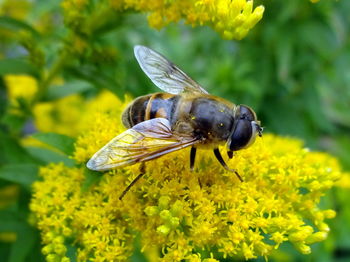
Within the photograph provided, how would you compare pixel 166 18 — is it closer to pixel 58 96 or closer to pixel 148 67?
pixel 148 67

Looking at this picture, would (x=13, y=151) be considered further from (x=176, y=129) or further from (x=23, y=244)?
(x=176, y=129)

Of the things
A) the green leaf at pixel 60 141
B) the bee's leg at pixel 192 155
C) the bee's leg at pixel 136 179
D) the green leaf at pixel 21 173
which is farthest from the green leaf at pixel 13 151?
the bee's leg at pixel 192 155

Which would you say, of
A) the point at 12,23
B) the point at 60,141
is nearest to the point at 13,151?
the point at 60,141

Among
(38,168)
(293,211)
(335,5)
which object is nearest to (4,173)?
(38,168)

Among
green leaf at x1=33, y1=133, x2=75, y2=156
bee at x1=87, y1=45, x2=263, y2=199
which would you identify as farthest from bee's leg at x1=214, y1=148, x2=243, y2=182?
green leaf at x1=33, y1=133, x2=75, y2=156

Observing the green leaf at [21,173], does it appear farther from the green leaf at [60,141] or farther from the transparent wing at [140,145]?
the transparent wing at [140,145]

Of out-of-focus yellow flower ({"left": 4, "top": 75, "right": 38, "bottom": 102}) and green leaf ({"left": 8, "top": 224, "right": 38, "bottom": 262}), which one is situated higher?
out-of-focus yellow flower ({"left": 4, "top": 75, "right": 38, "bottom": 102})

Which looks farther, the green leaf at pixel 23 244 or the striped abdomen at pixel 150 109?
the green leaf at pixel 23 244

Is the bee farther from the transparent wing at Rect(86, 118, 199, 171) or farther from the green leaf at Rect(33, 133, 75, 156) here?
the green leaf at Rect(33, 133, 75, 156)
